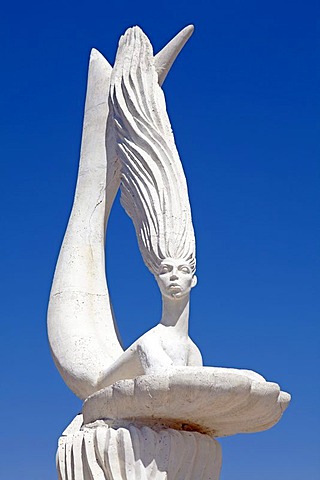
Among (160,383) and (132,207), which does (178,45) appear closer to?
(132,207)

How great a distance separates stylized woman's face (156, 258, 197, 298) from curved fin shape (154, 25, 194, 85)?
3.20 m

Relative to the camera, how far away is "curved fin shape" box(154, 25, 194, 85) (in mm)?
13586

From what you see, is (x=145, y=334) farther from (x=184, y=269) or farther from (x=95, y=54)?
(x=95, y=54)

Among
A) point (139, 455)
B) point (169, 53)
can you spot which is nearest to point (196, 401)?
point (139, 455)

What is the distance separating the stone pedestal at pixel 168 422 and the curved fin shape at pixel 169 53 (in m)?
4.39

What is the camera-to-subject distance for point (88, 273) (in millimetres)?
12984

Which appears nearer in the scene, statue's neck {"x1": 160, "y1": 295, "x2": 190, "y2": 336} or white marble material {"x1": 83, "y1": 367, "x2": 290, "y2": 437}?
white marble material {"x1": 83, "y1": 367, "x2": 290, "y2": 437}

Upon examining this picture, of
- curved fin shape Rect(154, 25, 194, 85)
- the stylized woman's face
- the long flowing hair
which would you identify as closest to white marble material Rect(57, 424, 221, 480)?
the stylized woman's face

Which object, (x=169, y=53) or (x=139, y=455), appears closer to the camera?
(x=139, y=455)

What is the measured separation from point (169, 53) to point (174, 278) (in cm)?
366

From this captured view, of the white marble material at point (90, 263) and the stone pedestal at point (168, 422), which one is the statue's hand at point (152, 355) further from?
the white marble material at point (90, 263)

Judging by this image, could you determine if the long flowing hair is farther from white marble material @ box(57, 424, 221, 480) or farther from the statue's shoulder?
white marble material @ box(57, 424, 221, 480)

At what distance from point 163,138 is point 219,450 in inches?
138

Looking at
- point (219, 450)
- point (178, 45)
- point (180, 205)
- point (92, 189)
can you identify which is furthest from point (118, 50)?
point (219, 450)
